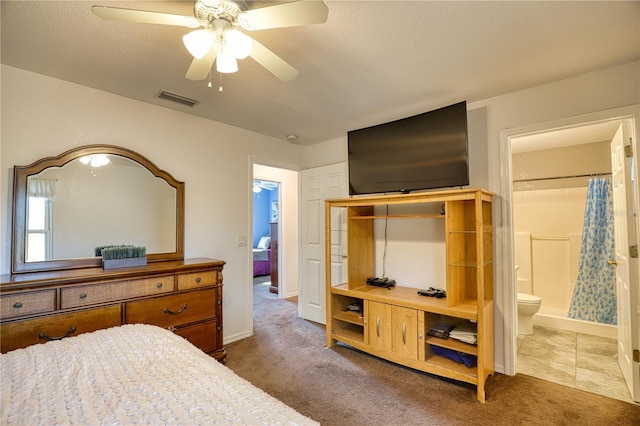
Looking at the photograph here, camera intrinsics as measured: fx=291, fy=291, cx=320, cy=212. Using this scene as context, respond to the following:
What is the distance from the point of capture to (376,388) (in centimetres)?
231

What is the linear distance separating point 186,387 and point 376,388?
182 centimetres

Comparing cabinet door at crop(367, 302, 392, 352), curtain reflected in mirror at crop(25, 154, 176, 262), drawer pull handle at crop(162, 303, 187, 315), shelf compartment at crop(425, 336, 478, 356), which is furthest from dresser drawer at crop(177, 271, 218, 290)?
shelf compartment at crop(425, 336, 478, 356)

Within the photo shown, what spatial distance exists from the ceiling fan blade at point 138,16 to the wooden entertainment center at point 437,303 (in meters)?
2.04

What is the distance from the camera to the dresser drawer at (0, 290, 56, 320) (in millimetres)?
1727

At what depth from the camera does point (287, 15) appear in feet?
4.05

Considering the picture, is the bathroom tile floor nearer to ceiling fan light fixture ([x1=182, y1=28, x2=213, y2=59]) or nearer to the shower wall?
the shower wall

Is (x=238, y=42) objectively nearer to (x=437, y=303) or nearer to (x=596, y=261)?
(x=437, y=303)

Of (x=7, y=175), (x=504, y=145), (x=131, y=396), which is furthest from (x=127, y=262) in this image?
(x=504, y=145)

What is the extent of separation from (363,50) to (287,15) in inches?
32.3

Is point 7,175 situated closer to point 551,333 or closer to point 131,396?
point 131,396

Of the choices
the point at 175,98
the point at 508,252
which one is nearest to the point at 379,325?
the point at 508,252

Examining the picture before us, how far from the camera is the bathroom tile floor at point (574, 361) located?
2.33 m

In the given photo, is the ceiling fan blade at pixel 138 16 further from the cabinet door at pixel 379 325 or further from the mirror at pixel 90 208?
the cabinet door at pixel 379 325

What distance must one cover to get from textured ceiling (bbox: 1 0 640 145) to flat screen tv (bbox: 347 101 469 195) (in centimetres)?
23
